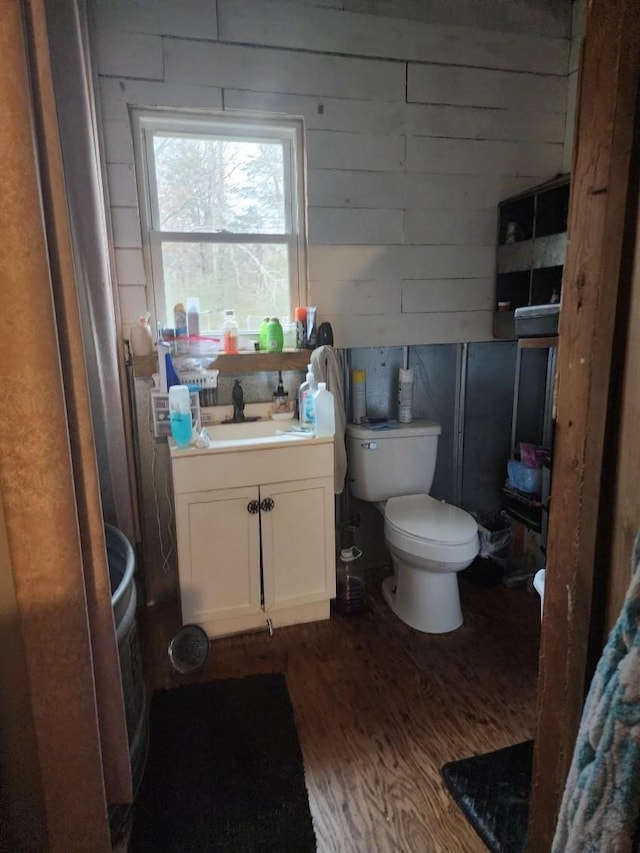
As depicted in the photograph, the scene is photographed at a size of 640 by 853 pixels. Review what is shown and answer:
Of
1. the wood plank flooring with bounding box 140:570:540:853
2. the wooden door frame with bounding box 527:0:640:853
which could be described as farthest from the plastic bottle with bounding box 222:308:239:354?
the wooden door frame with bounding box 527:0:640:853

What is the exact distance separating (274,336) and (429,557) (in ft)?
3.67

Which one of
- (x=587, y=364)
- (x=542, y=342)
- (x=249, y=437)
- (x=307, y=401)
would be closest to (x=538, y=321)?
(x=542, y=342)

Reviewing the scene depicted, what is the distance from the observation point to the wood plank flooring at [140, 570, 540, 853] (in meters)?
1.38

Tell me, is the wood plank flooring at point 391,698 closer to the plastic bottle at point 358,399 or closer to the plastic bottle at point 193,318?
the plastic bottle at point 358,399

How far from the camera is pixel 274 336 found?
2.26 meters

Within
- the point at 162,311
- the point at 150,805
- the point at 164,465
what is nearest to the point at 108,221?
the point at 162,311

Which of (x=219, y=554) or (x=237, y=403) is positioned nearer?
(x=219, y=554)

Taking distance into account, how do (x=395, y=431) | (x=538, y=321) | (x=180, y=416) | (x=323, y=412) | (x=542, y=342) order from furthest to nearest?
(x=395, y=431)
(x=323, y=412)
(x=180, y=416)
(x=538, y=321)
(x=542, y=342)

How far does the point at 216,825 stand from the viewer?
137 cm

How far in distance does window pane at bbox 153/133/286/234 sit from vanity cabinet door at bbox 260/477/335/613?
1.15 meters

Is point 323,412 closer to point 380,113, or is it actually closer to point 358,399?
point 358,399

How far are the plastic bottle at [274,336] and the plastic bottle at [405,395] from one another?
602mm

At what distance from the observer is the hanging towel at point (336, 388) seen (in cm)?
221

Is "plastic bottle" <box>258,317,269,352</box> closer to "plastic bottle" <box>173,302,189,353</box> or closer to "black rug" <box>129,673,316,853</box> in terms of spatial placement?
"plastic bottle" <box>173,302,189,353</box>
